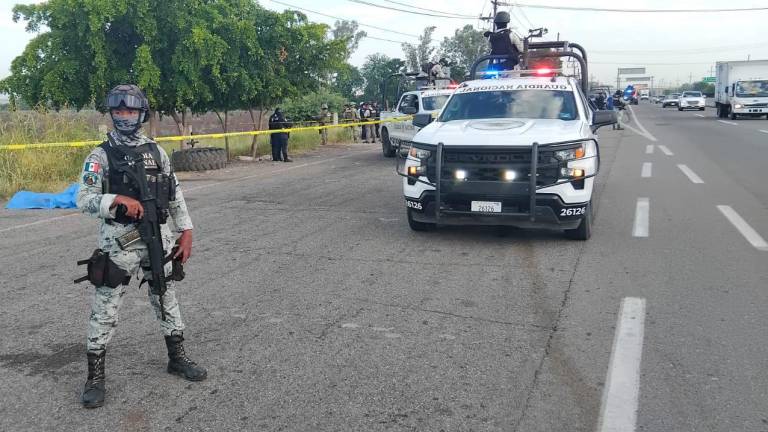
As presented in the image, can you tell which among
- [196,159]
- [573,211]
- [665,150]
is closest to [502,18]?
[573,211]

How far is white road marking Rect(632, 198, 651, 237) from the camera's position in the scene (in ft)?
25.5

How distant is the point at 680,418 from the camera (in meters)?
3.26

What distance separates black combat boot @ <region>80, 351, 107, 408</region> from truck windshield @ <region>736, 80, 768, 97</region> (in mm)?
36015

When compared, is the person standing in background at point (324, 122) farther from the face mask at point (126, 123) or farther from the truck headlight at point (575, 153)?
the face mask at point (126, 123)

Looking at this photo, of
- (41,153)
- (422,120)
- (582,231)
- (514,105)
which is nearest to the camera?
(582,231)

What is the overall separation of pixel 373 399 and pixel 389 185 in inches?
363

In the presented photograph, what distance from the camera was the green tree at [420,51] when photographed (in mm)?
69938

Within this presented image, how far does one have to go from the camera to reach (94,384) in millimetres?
3572

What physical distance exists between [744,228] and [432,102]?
10480 mm

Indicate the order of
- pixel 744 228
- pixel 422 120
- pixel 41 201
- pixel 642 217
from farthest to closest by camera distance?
pixel 41 201 < pixel 422 120 < pixel 642 217 < pixel 744 228

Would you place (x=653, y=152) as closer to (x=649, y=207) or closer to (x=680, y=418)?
(x=649, y=207)

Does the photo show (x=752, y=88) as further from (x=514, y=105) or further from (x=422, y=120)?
(x=422, y=120)

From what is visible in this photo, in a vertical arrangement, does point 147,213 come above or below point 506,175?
above

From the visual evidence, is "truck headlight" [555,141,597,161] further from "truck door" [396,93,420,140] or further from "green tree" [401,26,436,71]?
"green tree" [401,26,436,71]
